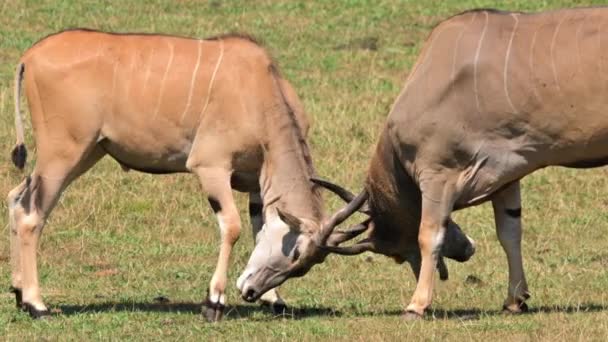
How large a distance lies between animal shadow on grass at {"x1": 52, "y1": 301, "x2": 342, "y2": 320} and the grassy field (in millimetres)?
20

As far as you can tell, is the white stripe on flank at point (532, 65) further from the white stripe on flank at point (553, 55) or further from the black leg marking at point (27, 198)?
the black leg marking at point (27, 198)

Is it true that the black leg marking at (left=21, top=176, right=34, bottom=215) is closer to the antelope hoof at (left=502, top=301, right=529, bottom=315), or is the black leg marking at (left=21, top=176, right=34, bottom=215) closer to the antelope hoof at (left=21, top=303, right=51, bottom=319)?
the antelope hoof at (left=21, top=303, right=51, bottom=319)

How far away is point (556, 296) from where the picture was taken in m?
10.8

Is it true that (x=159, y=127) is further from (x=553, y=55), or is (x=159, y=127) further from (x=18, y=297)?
(x=553, y=55)

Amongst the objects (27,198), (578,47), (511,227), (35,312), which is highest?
(578,47)

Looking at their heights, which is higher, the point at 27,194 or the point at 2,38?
the point at 27,194

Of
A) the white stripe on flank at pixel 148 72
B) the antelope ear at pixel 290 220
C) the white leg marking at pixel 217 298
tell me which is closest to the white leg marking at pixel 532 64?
the antelope ear at pixel 290 220

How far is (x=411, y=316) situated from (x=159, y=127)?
207 centimetres

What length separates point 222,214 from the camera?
10.3m

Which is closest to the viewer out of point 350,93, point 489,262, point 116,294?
point 116,294

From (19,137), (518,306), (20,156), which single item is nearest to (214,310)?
(20,156)

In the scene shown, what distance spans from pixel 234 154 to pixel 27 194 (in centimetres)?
137

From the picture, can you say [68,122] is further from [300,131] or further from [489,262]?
[489,262]

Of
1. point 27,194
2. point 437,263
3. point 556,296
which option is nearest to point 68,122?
point 27,194
